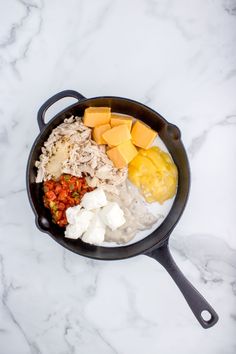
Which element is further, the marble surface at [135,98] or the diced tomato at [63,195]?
the marble surface at [135,98]

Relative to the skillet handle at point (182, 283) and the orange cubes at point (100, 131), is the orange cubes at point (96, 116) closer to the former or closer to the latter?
the orange cubes at point (100, 131)

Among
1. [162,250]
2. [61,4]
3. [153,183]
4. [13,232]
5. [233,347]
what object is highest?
[61,4]

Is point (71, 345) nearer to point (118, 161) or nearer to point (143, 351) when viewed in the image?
point (143, 351)

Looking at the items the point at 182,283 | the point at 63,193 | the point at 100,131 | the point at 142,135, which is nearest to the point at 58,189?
the point at 63,193

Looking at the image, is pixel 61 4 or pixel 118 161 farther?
pixel 61 4

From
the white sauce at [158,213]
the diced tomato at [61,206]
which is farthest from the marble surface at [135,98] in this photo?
the diced tomato at [61,206]

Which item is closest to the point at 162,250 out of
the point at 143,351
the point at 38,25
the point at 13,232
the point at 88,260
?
the point at 88,260
